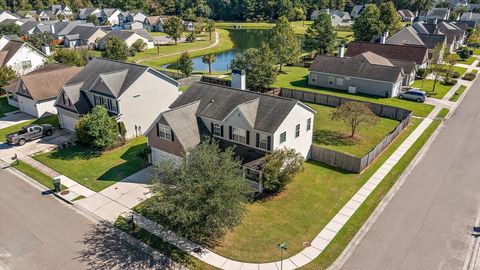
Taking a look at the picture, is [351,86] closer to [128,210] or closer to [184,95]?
[184,95]

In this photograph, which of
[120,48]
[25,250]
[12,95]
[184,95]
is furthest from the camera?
[120,48]

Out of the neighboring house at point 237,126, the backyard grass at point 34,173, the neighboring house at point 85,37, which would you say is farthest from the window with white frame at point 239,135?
the neighboring house at point 85,37

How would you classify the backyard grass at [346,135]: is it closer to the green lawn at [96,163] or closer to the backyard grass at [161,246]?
the green lawn at [96,163]

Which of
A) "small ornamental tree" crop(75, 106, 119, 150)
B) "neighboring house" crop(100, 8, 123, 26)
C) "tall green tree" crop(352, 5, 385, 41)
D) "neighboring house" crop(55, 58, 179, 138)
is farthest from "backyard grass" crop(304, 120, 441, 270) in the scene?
"neighboring house" crop(100, 8, 123, 26)

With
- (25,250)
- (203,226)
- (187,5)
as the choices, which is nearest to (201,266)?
(203,226)

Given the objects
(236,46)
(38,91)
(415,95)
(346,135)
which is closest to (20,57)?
(38,91)

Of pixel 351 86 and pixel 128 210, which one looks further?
pixel 351 86

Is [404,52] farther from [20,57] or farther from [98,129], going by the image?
[20,57]
